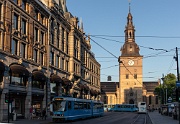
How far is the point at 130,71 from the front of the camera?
120 meters

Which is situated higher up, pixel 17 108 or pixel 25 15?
pixel 25 15

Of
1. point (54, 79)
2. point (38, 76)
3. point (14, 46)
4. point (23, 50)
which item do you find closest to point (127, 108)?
point (54, 79)

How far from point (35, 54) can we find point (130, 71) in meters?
79.9

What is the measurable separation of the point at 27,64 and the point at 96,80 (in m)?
58.1

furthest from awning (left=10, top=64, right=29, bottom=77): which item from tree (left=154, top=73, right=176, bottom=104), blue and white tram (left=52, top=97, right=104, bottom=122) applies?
tree (left=154, top=73, right=176, bottom=104)

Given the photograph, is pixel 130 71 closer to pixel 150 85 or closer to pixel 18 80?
pixel 150 85

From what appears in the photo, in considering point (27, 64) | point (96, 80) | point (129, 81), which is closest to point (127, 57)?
point (129, 81)

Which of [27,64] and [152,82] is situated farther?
[152,82]

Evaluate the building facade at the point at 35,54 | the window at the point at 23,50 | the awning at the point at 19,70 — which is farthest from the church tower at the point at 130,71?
the awning at the point at 19,70

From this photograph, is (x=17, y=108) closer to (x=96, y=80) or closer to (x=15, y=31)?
(x=15, y=31)

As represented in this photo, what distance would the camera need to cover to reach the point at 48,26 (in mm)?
49031

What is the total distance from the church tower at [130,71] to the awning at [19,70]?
82.9m

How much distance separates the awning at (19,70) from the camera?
35.3 m

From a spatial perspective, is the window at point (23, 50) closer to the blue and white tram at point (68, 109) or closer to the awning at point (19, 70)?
the awning at point (19, 70)
